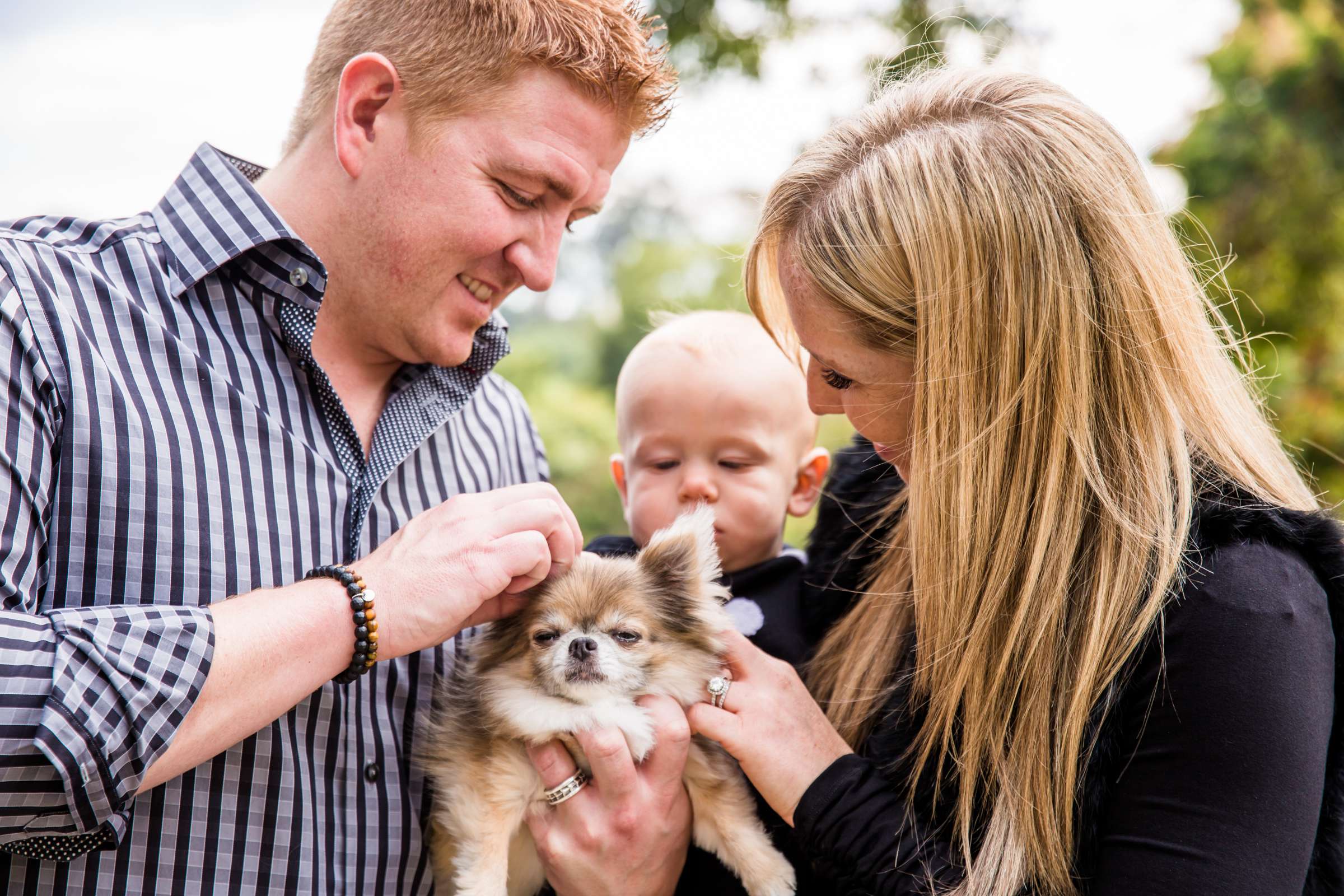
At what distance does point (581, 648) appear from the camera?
2160 mm

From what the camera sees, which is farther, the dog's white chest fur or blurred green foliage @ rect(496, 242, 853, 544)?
blurred green foliage @ rect(496, 242, 853, 544)

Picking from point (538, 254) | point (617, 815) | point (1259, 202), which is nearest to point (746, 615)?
point (617, 815)

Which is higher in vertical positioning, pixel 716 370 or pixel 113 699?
pixel 716 370

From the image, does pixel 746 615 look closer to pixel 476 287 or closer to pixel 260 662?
pixel 476 287

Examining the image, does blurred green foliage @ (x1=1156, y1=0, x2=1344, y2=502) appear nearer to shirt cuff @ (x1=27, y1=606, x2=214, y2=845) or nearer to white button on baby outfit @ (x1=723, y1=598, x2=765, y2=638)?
white button on baby outfit @ (x1=723, y1=598, x2=765, y2=638)

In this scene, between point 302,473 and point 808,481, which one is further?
point 808,481

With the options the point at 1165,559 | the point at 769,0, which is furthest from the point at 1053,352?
the point at 769,0

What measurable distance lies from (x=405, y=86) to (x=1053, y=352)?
155 centimetres

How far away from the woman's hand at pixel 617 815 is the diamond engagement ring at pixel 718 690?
81 mm

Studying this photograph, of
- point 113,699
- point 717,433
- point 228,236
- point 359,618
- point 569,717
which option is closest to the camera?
point 113,699

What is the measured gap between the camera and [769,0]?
6273mm

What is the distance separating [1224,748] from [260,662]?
1590mm

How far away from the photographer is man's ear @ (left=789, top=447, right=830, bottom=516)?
126 inches

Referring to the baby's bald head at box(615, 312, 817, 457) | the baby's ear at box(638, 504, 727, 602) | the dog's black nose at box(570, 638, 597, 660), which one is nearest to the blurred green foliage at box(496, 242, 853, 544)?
the baby's bald head at box(615, 312, 817, 457)
